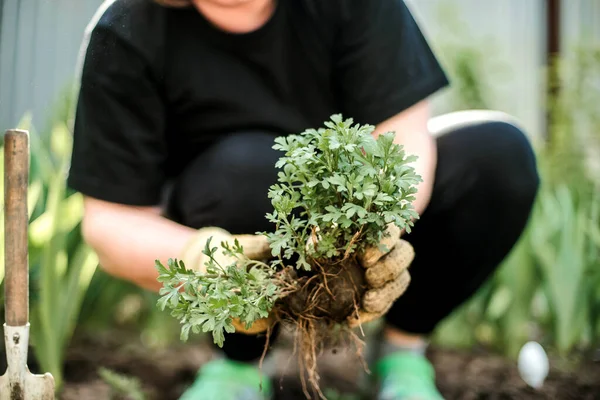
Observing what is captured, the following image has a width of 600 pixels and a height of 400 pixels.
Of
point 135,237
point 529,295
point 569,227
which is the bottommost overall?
point 529,295

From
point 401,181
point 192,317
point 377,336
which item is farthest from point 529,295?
point 192,317

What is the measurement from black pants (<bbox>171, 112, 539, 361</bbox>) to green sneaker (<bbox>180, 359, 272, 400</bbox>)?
23 millimetres

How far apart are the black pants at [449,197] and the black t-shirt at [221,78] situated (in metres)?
0.07

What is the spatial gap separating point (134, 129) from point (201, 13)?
0.72 ft

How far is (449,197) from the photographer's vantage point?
1.06m

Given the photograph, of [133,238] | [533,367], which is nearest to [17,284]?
[133,238]

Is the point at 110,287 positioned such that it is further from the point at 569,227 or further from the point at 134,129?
the point at 569,227

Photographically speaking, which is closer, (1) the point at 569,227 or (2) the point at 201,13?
(2) the point at 201,13

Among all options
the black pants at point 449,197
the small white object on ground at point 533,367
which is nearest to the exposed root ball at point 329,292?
the black pants at point 449,197

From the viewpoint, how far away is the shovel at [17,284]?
802 millimetres

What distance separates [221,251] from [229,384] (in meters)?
0.31

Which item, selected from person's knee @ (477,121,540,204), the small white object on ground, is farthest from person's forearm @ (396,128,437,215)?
the small white object on ground

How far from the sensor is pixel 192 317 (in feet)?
2.31

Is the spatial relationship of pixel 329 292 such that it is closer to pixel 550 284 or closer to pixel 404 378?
pixel 404 378
